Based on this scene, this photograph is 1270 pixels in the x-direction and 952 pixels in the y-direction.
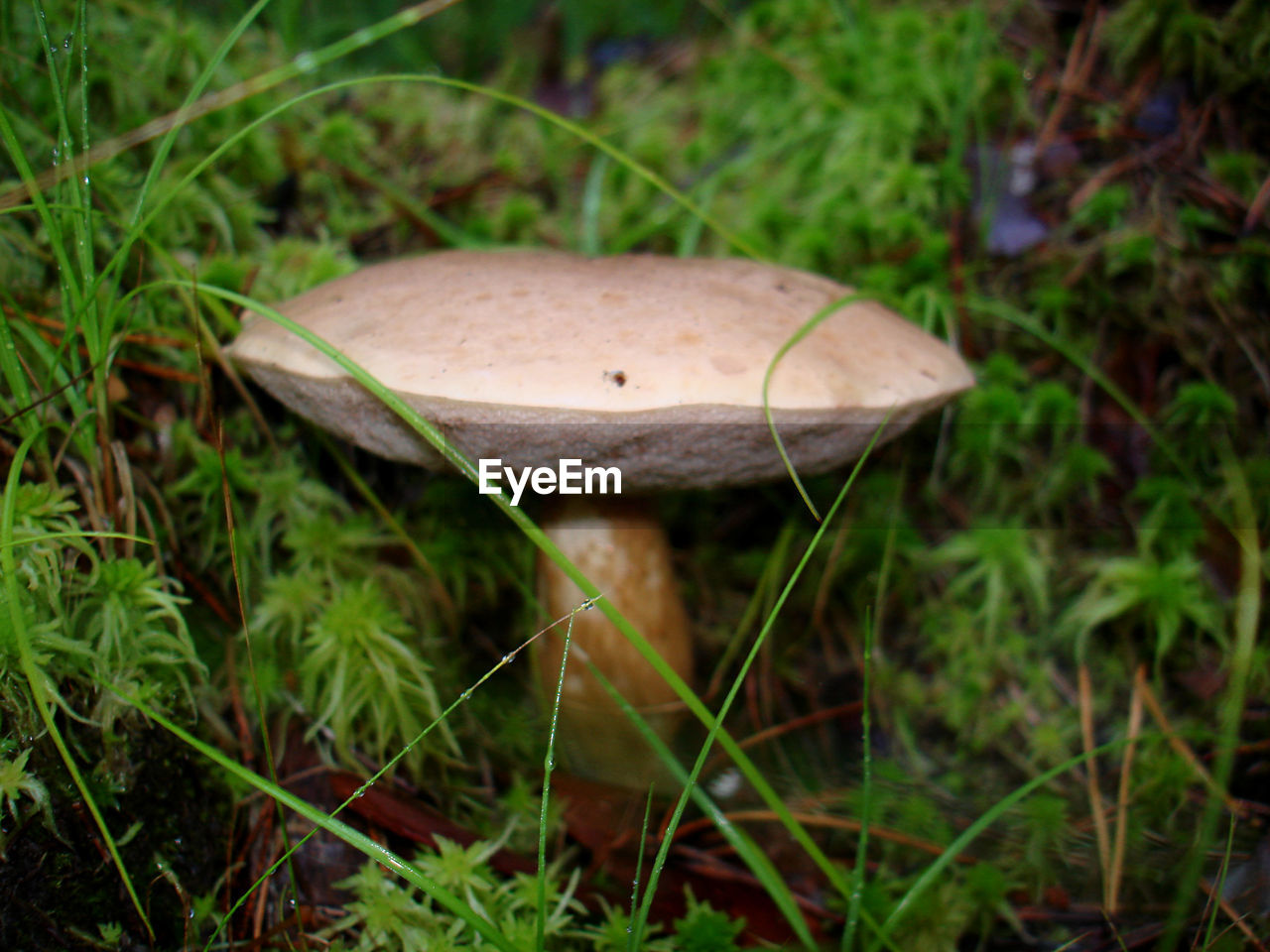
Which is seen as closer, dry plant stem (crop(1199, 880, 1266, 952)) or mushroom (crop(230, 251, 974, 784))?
mushroom (crop(230, 251, 974, 784))

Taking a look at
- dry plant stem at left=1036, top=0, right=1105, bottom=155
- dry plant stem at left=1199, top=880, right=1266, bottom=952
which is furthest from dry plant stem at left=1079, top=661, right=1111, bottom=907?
dry plant stem at left=1036, top=0, right=1105, bottom=155

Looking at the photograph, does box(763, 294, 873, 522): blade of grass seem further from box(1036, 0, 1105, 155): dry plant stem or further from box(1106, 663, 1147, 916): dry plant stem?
box(1036, 0, 1105, 155): dry plant stem

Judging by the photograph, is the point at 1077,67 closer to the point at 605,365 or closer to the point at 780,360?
the point at 780,360

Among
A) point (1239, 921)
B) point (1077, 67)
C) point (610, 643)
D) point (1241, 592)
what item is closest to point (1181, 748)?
point (1241, 592)

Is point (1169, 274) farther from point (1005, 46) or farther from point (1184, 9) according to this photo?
point (1005, 46)

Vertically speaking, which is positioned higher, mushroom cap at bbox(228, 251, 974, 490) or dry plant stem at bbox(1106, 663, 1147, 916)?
mushroom cap at bbox(228, 251, 974, 490)

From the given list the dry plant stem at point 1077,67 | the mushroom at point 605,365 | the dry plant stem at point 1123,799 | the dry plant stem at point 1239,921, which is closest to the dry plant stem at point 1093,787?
the dry plant stem at point 1123,799
